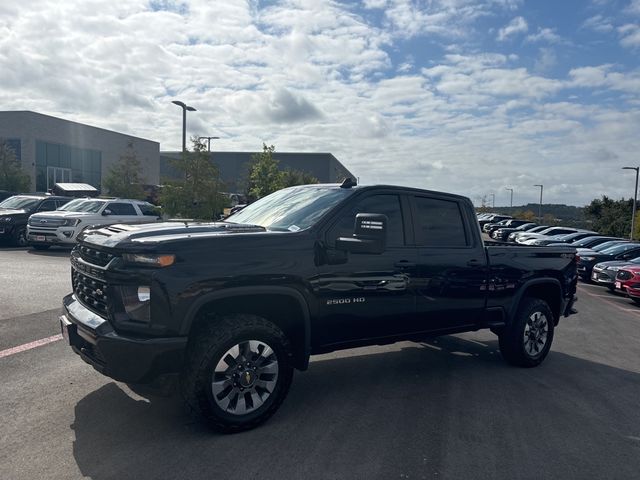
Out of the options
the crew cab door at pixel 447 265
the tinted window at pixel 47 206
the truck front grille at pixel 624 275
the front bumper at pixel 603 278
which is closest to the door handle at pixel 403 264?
the crew cab door at pixel 447 265

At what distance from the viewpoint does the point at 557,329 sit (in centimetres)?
897

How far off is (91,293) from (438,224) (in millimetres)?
3338

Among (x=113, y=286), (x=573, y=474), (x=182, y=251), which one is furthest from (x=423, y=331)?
(x=113, y=286)

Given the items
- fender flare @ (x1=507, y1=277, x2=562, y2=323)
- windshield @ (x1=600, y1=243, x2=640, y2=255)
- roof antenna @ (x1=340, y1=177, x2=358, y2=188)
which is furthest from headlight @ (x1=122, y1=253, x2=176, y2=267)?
windshield @ (x1=600, y1=243, x2=640, y2=255)

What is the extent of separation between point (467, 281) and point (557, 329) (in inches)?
162

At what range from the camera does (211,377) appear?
13.1 ft

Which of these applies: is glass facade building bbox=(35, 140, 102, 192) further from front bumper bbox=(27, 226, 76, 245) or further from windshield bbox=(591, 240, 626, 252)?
windshield bbox=(591, 240, 626, 252)

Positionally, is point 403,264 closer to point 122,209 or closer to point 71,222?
point 71,222

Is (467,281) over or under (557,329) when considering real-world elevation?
over

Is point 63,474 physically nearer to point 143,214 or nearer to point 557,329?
point 557,329

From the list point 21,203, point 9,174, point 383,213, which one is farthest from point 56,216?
point 9,174

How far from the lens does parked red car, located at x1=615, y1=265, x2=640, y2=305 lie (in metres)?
12.6

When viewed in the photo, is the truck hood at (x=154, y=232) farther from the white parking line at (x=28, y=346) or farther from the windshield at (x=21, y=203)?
the windshield at (x=21, y=203)

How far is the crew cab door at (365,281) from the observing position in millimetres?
4590
